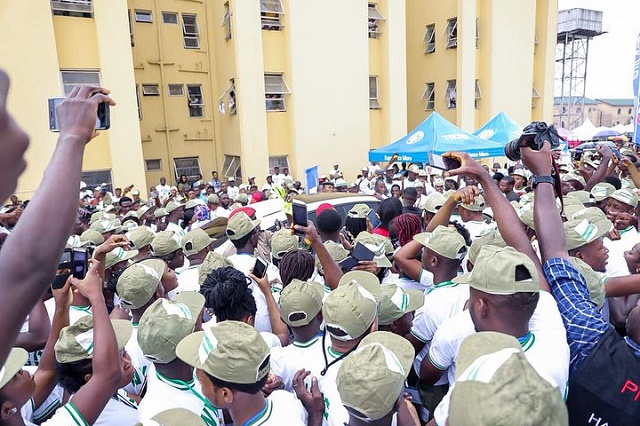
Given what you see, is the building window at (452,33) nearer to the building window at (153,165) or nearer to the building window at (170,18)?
the building window at (170,18)

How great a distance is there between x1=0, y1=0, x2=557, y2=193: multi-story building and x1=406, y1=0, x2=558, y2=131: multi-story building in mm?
73

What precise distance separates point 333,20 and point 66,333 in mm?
16887

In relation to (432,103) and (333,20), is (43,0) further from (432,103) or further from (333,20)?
(432,103)

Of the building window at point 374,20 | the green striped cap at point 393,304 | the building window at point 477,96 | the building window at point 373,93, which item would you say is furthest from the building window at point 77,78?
the building window at point 477,96

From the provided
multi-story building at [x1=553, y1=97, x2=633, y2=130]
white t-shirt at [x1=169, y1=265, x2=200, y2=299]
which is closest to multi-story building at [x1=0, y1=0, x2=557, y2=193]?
white t-shirt at [x1=169, y1=265, x2=200, y2=299]

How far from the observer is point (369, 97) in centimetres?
1881

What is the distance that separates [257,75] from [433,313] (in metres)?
14.7

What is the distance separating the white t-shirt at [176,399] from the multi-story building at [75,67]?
11527 millimetres

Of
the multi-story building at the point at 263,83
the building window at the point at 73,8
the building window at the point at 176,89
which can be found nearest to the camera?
the building window at the point at 73,8

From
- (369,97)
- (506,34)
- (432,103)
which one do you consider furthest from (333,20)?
(506,34)

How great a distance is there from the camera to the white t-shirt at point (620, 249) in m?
3.63

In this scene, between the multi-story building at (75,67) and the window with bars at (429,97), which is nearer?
the multi-story building at (75,67)

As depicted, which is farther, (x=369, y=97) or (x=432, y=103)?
(x=432, y=103)

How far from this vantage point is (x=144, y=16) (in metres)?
17.1
